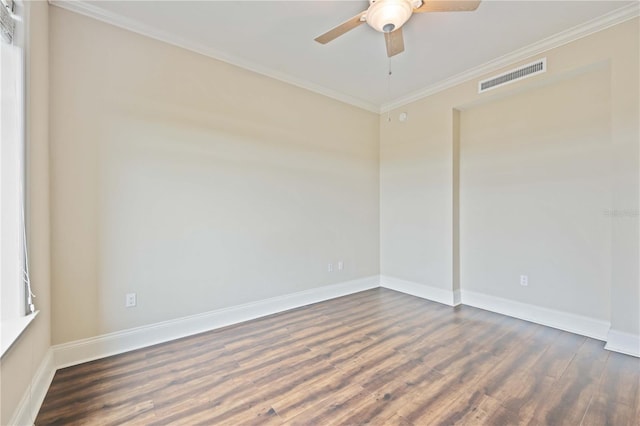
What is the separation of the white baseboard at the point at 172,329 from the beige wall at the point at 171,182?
70 millimetres

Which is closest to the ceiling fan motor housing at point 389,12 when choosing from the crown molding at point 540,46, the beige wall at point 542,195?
the crown molding at point 540,46

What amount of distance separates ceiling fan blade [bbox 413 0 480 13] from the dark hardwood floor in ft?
8.21

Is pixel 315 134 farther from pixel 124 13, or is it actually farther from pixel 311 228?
pixel 124 13

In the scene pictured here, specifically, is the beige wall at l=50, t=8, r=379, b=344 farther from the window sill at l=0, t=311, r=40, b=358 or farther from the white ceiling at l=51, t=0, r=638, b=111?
the window sill at l=0, t=311, r=40, b=358

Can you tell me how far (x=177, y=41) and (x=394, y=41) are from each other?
2005 mm

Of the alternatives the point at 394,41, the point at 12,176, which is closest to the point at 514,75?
the point at 394,41

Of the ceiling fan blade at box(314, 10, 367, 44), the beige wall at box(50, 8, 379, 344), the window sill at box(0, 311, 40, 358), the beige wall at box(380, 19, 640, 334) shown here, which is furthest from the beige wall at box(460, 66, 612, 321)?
the window sill at box(0, 311, 40, 358)

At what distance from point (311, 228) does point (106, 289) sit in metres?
2.19

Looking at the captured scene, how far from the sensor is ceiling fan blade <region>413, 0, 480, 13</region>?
1.72 m

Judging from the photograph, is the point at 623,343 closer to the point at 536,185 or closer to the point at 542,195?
the point at 542,195

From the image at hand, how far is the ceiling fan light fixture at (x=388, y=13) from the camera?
187 cm

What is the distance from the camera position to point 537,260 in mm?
3057

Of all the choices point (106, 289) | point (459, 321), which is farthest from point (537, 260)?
point (106, 289)

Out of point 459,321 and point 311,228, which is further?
point 311,228
